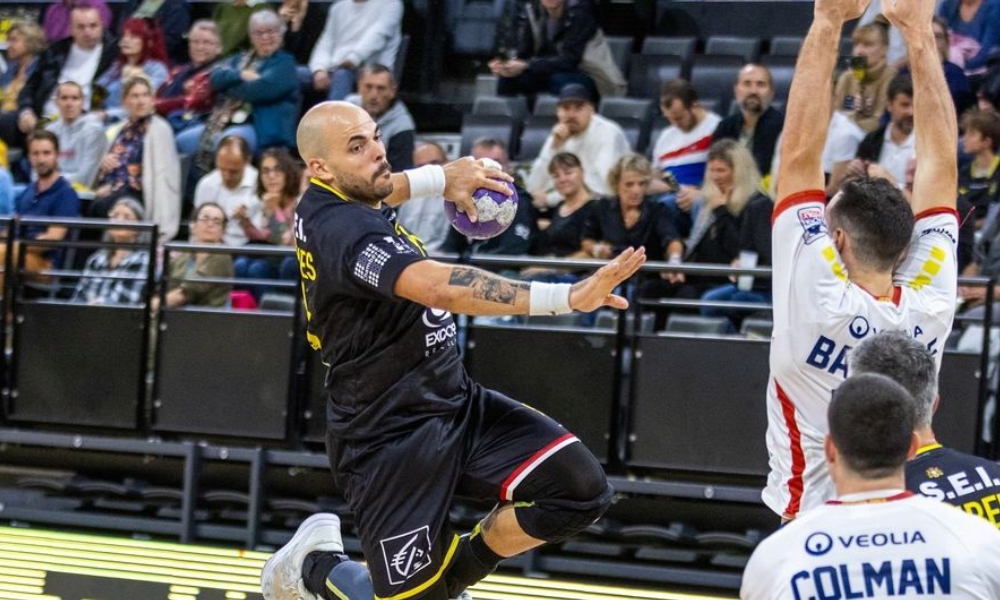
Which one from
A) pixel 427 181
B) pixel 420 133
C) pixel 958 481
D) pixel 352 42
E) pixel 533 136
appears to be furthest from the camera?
pixel 420 133

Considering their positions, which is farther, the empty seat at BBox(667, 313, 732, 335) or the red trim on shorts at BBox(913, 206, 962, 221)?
the empty seat at BBox(667, 313, 732, 335)

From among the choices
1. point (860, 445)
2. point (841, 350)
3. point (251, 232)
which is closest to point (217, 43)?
point (251, 232)

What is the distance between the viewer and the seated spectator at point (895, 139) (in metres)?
8.80

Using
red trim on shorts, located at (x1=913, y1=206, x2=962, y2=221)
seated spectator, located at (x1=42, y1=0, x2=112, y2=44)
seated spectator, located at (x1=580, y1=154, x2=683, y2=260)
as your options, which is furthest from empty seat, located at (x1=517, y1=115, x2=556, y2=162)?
red trim on shorts, located at (x1=913, y1=206, x2=962, y2=221)

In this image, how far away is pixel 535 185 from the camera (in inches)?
392

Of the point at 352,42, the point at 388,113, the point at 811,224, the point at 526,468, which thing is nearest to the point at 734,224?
the point at 388,113

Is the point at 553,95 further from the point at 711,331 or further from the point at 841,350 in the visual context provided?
the point at 841,350

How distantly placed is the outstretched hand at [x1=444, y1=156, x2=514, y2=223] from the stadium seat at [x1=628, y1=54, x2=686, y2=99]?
563 cm

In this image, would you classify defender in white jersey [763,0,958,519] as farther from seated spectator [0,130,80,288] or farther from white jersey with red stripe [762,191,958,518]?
seated spectator [0,130,80,288]

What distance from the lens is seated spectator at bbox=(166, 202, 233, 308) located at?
9.12 meters

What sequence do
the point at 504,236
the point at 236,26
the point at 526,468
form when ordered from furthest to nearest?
the point at 236,26, the point at 504,236, the point at 526,468

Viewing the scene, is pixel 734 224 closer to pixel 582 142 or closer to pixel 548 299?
pixel 582 142

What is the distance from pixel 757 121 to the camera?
958cm

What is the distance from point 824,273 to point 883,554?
3.69 ft
